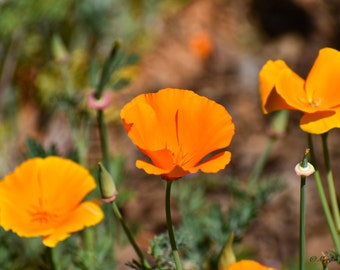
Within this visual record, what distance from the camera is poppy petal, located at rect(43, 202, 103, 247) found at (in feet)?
3.59

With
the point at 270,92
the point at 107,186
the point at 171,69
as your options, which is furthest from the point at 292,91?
the point at 171,69

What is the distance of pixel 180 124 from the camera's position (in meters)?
1.03

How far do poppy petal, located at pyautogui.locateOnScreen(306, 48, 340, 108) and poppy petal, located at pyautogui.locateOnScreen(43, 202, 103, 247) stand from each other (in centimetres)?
41

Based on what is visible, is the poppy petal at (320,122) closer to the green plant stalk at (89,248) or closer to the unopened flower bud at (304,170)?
the unopened flower bud at (304,170)

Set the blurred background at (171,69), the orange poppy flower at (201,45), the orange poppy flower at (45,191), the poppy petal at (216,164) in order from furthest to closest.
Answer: the orange poppy flower at (201,45), the blurred background at (171,69), the orange poppy flower at (45,191), the poppy petal at (216,164)

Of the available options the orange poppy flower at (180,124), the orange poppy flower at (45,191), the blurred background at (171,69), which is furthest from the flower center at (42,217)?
the blurred background at (171,69)

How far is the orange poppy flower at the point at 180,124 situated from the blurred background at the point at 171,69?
1.19m

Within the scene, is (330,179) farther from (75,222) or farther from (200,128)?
(75,222)

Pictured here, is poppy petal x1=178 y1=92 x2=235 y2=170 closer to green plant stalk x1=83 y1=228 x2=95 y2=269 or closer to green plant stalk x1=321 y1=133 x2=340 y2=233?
green plant stalk x1=321 y1=133 x2=340 y2=233

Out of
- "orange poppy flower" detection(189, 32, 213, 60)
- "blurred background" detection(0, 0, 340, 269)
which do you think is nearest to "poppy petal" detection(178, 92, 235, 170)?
"blurred background" detection(0, 0, 340, 269)

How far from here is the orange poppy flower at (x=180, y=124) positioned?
1.00 metres

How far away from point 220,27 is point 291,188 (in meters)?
1.22

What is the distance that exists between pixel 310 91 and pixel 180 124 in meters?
0.26

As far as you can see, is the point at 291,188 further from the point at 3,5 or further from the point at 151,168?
the point at 151,168
